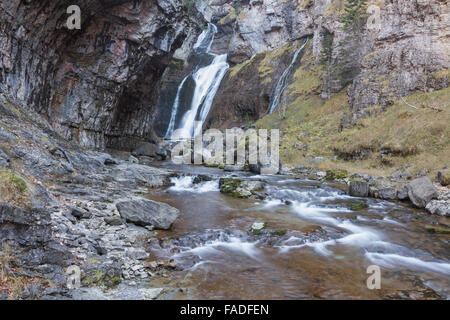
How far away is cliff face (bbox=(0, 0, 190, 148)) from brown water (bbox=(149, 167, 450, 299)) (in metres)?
12.4

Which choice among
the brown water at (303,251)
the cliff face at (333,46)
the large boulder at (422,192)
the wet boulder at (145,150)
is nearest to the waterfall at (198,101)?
the cliff face at (333,46)

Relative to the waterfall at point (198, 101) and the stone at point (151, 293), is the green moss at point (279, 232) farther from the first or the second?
the waterfall at point (198, 101)

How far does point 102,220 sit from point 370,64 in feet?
77.1

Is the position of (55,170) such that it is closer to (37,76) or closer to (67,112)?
(37,76)

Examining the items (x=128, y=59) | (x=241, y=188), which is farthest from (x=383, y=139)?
(x=128, y=59)

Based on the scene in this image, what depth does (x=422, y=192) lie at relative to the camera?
10430mm

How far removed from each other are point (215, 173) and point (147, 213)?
36.7 feet

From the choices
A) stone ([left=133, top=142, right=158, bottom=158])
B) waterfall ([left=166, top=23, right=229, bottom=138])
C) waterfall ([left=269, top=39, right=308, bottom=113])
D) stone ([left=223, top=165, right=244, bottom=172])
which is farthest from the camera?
waterfall ([left=166, top=23, right=229, bottom=138])

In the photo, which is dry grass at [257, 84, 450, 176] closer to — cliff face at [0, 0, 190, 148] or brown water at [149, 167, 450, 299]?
brown water at [149, 167, 450, 299]

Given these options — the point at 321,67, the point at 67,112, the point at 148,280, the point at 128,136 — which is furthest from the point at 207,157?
the point at 148,280

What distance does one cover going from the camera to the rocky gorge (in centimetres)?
474

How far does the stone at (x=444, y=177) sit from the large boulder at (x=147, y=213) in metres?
10.8

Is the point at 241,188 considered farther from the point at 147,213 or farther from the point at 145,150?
the point at 145,150

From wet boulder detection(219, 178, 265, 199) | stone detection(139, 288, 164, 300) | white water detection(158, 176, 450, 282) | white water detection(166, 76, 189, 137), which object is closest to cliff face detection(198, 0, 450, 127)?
white water detection(166, 76, 189, 137)
